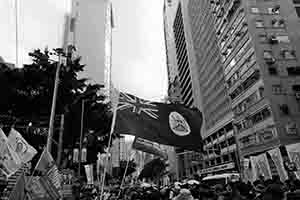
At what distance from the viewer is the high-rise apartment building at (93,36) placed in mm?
75588

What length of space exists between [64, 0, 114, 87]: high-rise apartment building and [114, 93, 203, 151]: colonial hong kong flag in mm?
63379

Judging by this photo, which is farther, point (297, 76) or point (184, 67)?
point (184, 67)

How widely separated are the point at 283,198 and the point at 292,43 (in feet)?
120

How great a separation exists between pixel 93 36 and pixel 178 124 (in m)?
82.1

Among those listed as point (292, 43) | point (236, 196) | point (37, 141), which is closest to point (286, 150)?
point (236, 196)

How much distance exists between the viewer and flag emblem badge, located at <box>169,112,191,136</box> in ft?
23.0

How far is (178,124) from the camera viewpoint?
7.23 m

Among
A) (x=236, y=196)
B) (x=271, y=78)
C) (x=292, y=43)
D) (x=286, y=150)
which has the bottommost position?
(x=236, y=196)

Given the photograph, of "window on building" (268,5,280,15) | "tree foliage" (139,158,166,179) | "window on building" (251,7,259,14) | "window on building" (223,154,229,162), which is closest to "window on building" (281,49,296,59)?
"window on building" (268,5,280,15)

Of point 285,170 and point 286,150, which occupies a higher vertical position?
point 286,150

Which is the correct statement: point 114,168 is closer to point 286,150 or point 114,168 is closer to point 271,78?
point 271,78

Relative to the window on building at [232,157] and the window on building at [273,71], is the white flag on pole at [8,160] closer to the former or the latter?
the window on building at [273,71]

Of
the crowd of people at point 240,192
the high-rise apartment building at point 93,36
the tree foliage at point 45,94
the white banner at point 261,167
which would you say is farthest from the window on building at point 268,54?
the high-rise apartment building at point 93,36

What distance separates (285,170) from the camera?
44.4 ft
